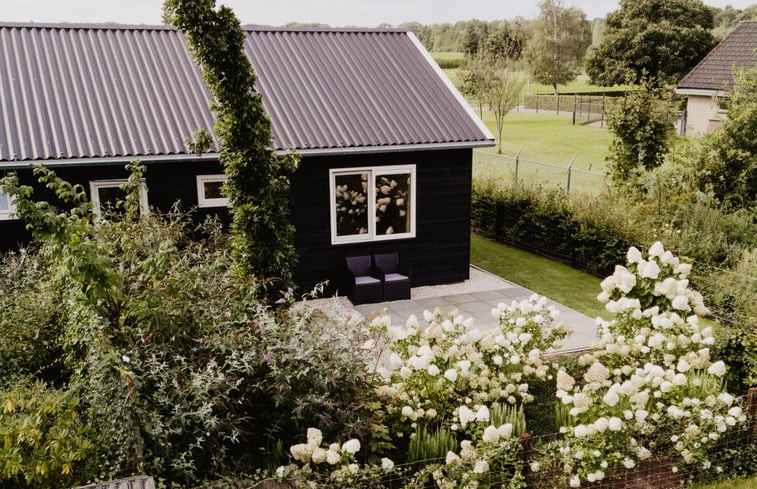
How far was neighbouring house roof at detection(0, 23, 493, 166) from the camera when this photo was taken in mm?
11438

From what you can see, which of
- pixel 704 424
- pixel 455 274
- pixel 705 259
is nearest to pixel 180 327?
pixel 704 424

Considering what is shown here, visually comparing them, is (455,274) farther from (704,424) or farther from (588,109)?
(588,109)

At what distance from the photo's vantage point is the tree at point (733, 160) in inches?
586

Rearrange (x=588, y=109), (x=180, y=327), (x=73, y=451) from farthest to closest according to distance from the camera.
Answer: (x=588, y=109), (x=180, y=327), (x=73, y=451)

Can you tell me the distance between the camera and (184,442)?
573 cm

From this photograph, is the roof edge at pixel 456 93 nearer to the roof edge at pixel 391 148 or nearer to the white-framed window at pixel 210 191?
the roof edge at pixel 391 148

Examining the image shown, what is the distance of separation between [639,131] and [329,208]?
7923mm

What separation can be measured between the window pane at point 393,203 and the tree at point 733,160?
21.6 ft

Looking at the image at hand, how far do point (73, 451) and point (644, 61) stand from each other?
49603 millimetres

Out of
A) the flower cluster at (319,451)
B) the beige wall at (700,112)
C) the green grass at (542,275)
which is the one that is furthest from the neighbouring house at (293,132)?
the beige wall at (700,112)

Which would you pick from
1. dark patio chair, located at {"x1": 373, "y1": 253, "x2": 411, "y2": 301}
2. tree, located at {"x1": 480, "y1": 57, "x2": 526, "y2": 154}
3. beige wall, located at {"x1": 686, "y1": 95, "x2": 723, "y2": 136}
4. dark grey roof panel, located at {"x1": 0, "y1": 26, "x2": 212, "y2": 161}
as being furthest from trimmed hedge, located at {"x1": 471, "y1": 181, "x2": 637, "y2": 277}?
tree, located at {"x1": 480, "y1": 57, "x2": 526, "y2": 154}

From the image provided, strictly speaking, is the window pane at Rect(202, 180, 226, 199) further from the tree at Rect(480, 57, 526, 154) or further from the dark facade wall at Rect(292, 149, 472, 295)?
the tree at Rect(480, 57, 526, 154)

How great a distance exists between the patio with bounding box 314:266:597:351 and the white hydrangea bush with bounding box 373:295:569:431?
9.62 ft

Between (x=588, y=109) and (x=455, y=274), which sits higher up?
(x=588, y=109)
